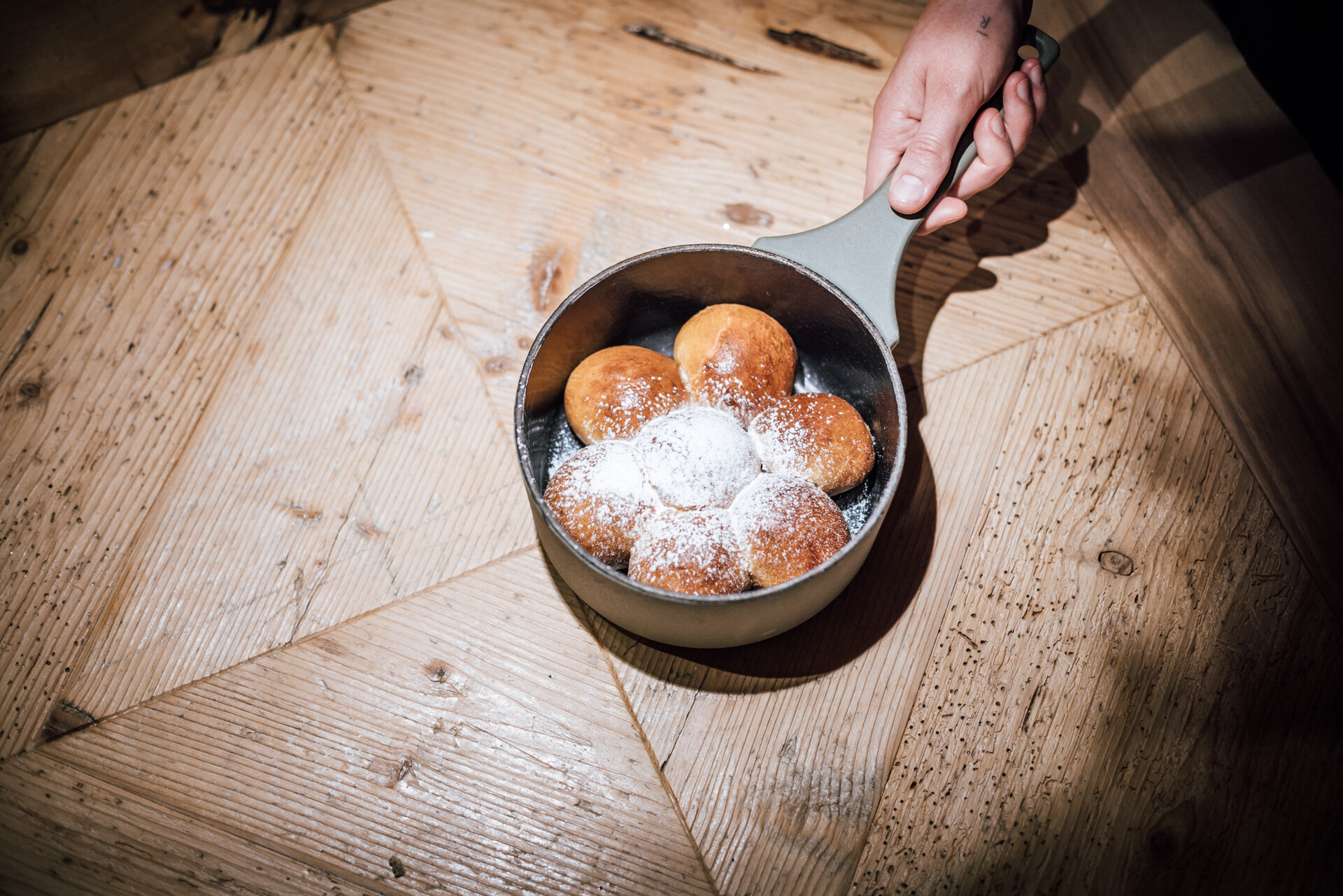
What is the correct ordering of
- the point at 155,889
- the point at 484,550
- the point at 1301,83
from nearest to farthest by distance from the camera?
the point at 155,889, the point at 484,550, the point at 1301,83

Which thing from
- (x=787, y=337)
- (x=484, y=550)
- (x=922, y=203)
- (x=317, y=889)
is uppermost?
(x=922, y=203)

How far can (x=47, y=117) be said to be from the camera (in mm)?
923

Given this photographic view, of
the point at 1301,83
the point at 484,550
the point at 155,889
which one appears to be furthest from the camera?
the point at 1301,83

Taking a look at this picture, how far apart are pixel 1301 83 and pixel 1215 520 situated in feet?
1.81

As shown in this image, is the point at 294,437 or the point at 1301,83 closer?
the point at 294,437

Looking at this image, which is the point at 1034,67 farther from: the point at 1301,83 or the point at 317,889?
the point at 317,889

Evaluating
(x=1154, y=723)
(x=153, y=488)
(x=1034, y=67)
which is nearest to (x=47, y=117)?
(x=153, y=488)

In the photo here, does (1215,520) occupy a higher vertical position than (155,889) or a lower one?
higher

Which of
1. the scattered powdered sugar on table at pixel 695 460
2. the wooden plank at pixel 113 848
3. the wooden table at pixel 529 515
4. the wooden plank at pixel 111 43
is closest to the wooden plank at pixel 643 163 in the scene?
the wooden table at pixel 529 515

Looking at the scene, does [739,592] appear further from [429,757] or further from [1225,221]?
[1225,221]

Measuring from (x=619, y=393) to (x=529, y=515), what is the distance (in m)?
0.17

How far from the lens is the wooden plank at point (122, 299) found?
747mm

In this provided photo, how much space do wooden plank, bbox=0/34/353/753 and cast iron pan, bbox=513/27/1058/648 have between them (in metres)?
0.40

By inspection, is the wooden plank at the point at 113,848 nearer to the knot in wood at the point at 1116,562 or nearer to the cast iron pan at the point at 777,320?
the cast iron pan at the point at 777,320
